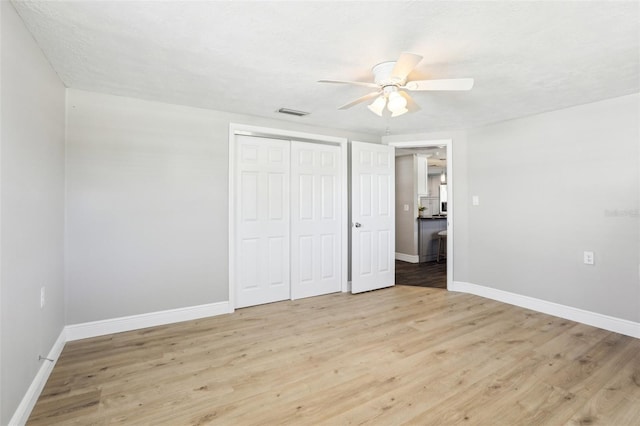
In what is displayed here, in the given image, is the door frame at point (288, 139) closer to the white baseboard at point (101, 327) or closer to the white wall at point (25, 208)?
the white baseboard at point (101, 327)

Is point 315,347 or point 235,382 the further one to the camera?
point 315,347

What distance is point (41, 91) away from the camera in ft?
7.03

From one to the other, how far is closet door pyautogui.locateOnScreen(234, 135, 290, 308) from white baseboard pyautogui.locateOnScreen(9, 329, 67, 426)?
1.65 meters

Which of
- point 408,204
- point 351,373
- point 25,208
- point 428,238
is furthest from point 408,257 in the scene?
point 25,208

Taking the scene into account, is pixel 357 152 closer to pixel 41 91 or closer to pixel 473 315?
pixel 473 315

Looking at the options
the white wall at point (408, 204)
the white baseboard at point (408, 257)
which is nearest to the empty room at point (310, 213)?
the white baseboard at point (408, 257)

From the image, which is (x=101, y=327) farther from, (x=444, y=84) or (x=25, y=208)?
(x=444, y=84)

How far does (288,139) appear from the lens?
397 cm

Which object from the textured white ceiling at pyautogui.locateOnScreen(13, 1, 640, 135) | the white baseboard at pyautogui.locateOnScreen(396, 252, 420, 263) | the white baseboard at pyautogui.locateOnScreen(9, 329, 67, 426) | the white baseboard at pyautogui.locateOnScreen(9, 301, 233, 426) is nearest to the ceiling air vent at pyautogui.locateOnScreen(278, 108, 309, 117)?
the textured white ceiling at pyautogui.locateOnScreen(13, 1, 640, 135)

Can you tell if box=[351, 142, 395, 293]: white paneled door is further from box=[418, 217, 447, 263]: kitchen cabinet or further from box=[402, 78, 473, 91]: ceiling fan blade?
box=[418, 217, 447, 263]: kitchen cabinet

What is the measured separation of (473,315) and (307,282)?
6.57ft

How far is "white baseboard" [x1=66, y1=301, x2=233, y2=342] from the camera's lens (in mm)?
2838

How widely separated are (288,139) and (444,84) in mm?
2228

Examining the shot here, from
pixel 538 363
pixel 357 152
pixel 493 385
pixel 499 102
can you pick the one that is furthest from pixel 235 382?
pixel 499 102
